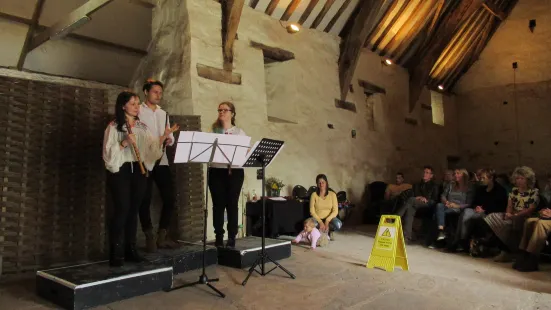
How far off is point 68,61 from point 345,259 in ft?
14.1

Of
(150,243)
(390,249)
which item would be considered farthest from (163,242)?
(390,249)

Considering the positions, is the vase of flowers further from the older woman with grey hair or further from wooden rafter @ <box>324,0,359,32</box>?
wooden rafter @ <box>324,0,359,32</box>

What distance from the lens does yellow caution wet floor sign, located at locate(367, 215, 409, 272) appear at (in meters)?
3.69

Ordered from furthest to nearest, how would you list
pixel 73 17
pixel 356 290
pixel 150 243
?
pixel 73 17, pixel 150 243, pixel 356 290

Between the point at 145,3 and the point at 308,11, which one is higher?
the point at 308,11

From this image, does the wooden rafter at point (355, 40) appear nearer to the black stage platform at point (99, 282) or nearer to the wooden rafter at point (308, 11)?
the wooden rafter at point (308, 11)

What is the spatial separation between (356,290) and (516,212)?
2.21 meters

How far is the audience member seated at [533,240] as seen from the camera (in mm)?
3679

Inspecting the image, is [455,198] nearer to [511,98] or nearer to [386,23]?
[386,23]

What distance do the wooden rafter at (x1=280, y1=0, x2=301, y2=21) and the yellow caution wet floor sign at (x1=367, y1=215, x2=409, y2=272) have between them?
404 centimetres


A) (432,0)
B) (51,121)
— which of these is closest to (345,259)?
(51,121)

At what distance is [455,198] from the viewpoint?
5035 mm

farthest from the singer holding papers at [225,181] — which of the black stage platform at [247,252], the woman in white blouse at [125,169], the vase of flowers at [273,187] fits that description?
the vase of flowers at [273,187]

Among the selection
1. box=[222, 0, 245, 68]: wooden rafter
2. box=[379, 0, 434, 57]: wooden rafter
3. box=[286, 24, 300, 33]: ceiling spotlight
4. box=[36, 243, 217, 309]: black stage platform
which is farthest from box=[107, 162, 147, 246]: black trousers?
box=[379, 0, 434, 57]: wooden rafter
